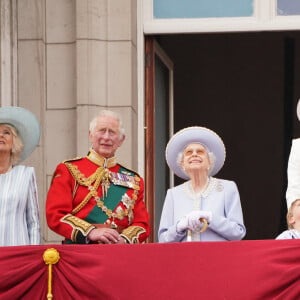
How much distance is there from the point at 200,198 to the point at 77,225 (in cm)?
91

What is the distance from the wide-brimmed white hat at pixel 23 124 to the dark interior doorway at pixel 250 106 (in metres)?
7.46

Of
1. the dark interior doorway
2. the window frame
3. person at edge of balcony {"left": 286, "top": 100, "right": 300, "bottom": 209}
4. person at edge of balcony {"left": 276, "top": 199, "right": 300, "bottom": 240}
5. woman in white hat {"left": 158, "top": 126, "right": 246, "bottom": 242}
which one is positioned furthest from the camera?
the dark interior doorway

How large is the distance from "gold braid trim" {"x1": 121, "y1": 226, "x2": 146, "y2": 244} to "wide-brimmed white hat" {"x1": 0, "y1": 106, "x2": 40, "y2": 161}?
0.92 meters

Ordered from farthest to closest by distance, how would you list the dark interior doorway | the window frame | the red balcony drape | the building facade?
1. the dark interior doorway
2. the window frame
3. the building facade
4. the red balcony drape

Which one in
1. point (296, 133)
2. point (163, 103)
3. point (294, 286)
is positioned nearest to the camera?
point (294, 286)

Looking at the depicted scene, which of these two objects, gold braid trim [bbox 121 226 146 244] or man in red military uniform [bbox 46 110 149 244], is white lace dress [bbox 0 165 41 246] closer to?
man in red military uniform [bbox 46 110 149 244]

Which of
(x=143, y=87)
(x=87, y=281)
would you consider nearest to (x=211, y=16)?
(x=143, y=87)

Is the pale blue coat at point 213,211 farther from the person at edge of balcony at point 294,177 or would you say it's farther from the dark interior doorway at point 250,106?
the dark interior doorway at point 250,106

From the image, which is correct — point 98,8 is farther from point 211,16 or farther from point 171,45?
point 171,45

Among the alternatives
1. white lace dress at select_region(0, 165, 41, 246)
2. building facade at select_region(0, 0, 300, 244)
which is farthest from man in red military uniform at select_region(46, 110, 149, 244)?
building facade at select_region(0, 0, 300, 244)

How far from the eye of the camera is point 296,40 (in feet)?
60.3

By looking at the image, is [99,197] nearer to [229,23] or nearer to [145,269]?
[145,269]

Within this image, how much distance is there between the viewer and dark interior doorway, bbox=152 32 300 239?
18672mm

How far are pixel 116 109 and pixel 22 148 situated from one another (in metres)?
2.67
